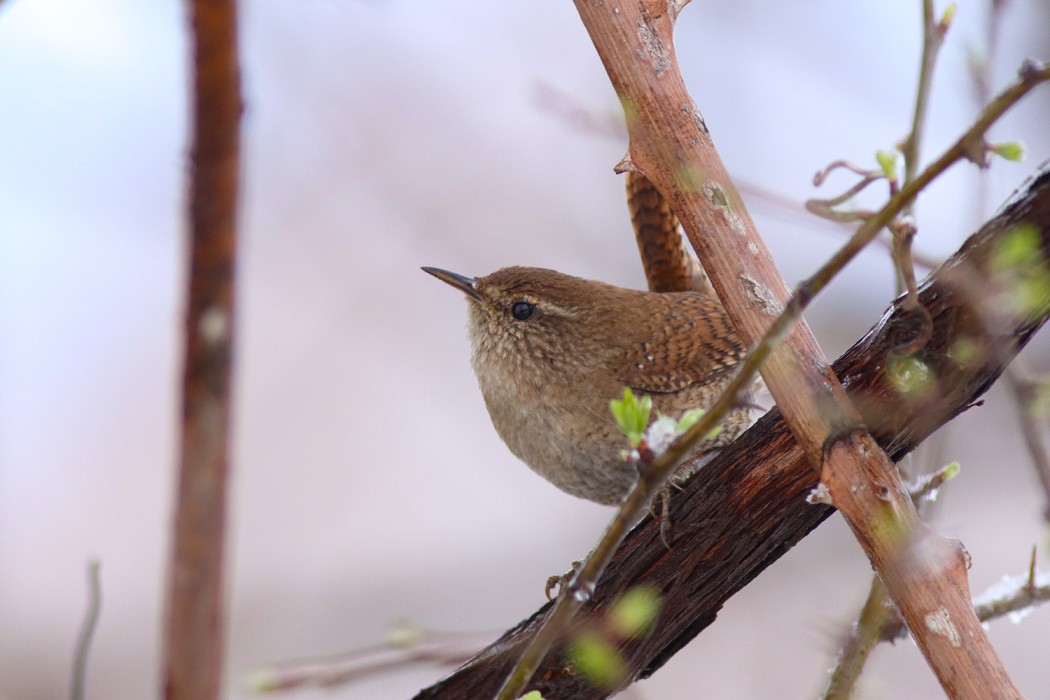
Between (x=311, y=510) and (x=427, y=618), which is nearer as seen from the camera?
(x=427, y=618)

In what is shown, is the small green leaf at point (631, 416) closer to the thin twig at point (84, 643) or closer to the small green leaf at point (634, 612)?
the small green leaf at point (634, 612)

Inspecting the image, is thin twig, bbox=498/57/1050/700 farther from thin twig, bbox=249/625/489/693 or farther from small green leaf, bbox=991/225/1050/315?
thin twig, bbox=249/625/489/693

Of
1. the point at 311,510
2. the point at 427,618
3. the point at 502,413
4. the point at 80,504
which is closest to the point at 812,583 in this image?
the point at 427,618

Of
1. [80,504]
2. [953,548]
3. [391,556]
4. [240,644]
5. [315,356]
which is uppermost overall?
[315,356]

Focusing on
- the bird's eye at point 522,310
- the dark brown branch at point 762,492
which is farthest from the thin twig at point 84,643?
the bird's eye at point 522,310

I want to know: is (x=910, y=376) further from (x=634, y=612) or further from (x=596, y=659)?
(x=596, y=659)

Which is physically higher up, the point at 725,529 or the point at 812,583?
the point at 812,583

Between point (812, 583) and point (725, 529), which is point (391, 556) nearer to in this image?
point (812, 583)
